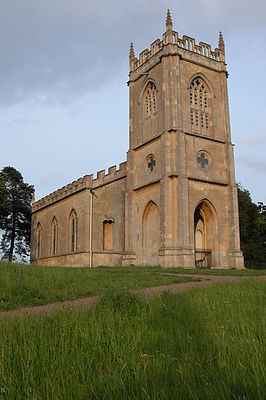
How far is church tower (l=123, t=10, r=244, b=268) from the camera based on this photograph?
28.4m

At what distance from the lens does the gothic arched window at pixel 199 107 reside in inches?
1240

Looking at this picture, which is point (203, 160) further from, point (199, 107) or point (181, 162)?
point (199, 107)

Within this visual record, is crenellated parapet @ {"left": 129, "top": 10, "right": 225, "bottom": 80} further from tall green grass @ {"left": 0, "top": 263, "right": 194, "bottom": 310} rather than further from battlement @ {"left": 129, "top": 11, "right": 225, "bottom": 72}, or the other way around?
tall green grass @ {"left": 0, "top": 263, "right": 194, "bottom": 310}

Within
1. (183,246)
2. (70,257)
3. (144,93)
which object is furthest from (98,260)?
(144,93)

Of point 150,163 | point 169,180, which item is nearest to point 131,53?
point 150,163

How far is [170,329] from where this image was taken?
5.20 meters

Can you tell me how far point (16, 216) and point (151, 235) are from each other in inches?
987

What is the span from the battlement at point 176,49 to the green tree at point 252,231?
16.9m

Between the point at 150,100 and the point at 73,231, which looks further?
the point at 73,231

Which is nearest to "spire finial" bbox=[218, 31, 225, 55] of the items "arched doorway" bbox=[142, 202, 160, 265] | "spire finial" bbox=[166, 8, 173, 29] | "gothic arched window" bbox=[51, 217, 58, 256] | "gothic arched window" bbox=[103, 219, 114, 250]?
"spire finial" bbox=[166, 8, 173, 29]

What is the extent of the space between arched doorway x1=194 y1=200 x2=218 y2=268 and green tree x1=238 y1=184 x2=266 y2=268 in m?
10.2

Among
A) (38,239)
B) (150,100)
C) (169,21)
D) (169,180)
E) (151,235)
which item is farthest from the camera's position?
(38,239)

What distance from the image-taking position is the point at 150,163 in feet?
103

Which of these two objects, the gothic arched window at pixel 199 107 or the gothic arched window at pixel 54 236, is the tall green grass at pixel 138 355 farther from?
the gothic arched window at pixel 54 236
